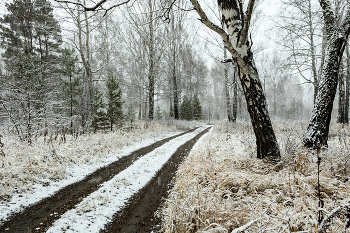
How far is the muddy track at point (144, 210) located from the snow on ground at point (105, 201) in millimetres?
157

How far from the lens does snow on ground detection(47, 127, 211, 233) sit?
279cm

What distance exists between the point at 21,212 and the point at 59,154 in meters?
2.65

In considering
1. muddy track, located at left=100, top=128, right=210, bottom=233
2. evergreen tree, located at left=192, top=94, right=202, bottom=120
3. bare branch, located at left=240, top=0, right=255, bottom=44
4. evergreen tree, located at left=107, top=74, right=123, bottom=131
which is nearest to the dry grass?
muddy track, located at left=100, top=128, right=210, bottom=233

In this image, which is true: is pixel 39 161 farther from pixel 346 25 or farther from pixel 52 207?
pixel 346 25

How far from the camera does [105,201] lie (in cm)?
349

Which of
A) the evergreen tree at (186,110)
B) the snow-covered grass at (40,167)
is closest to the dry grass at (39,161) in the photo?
the snow-covered grass at (40,167)

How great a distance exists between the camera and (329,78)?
4.63 meters

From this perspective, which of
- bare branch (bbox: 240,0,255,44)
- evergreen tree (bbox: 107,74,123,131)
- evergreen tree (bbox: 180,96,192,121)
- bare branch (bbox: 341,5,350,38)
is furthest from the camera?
evergreen tree (bbox: 180,96,192,121)

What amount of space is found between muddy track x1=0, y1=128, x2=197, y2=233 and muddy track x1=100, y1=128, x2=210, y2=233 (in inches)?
39.0

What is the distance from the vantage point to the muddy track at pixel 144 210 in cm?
282

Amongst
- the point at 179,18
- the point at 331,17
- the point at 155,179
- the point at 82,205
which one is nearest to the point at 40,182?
the point at 82,205

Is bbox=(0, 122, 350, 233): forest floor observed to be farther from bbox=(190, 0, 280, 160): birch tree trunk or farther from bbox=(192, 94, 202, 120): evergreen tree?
bbox=(192, 94, 202, 120): evergreen tree

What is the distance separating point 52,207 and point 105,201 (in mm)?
950

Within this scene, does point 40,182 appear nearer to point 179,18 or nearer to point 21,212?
point 21,212
